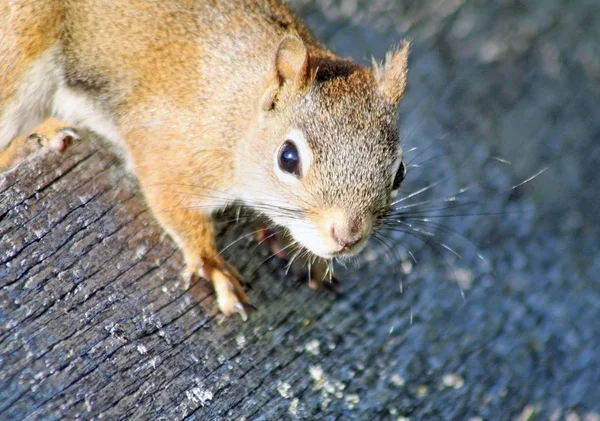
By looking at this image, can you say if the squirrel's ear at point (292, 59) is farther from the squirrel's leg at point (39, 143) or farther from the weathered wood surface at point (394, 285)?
the squirrel's leg at point (39, 143)

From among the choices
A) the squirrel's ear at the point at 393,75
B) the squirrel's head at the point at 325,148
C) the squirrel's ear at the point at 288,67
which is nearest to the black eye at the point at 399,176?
the squirrel's head at the point at 325,148

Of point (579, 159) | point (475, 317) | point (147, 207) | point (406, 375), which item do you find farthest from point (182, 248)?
point (579, 159)

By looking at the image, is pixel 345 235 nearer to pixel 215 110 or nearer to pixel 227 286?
pixel 227 286

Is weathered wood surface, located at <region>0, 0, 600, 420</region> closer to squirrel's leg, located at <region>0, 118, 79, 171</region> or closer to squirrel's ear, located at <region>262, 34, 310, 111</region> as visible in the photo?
squirrel's leg, located at <region>0, 118, 79, 171</region>

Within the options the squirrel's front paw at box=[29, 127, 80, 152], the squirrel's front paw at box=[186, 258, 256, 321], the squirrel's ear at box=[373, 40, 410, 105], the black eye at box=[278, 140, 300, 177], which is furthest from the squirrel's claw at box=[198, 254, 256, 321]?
the squirrel's ear at box=[373, 40, 410, 105]

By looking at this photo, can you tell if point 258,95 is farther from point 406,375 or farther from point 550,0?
point 550,0

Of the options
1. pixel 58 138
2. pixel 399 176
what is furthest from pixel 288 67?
pixel 58 138
